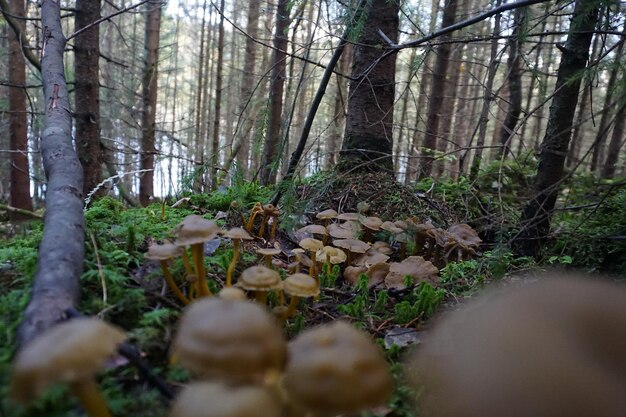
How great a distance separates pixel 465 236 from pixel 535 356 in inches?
90.6

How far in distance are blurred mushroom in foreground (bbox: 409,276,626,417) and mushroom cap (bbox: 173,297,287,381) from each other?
0.51 m

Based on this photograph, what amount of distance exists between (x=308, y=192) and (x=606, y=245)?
8.42ft

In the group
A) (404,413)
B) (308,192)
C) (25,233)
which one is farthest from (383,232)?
(25,233)

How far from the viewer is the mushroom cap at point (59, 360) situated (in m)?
0.94

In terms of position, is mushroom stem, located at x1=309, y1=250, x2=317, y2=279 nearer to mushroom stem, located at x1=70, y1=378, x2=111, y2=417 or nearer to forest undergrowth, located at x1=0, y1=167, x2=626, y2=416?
forest undergrowth, located at x1=0, y1=167, x2=626, y2=416

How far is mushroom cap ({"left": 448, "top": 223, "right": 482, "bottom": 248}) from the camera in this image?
10.4 ft

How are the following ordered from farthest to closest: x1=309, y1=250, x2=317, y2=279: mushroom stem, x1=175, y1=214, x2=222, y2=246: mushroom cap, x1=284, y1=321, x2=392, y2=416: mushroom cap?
x1=309, y1=250, x2=317, y2=279: mushroom stem < x1=175, y1=214, x2=222, y2=246: mushroom cap < x1=284, y1=321, x2=392, y2=416: mushroom cap

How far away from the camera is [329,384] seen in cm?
104

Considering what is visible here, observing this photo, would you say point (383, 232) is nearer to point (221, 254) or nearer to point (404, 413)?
point (221, 254)

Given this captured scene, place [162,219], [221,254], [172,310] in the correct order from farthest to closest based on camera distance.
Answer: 1. [162,219]
2. [221,254]
3. [172,310]

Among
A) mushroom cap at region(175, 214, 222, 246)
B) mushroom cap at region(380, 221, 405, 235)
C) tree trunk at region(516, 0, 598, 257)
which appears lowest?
mushroom cap at region(380, 221, 405, 235)

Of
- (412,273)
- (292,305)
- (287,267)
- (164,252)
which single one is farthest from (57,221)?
(412,273)

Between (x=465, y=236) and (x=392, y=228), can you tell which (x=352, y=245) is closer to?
(x=392, y=228)

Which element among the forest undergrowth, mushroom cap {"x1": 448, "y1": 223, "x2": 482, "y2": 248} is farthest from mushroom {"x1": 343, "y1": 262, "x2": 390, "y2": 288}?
mushroom cap {"x1": 448, "y1": 223, "x2": 482, "y2": 248}
